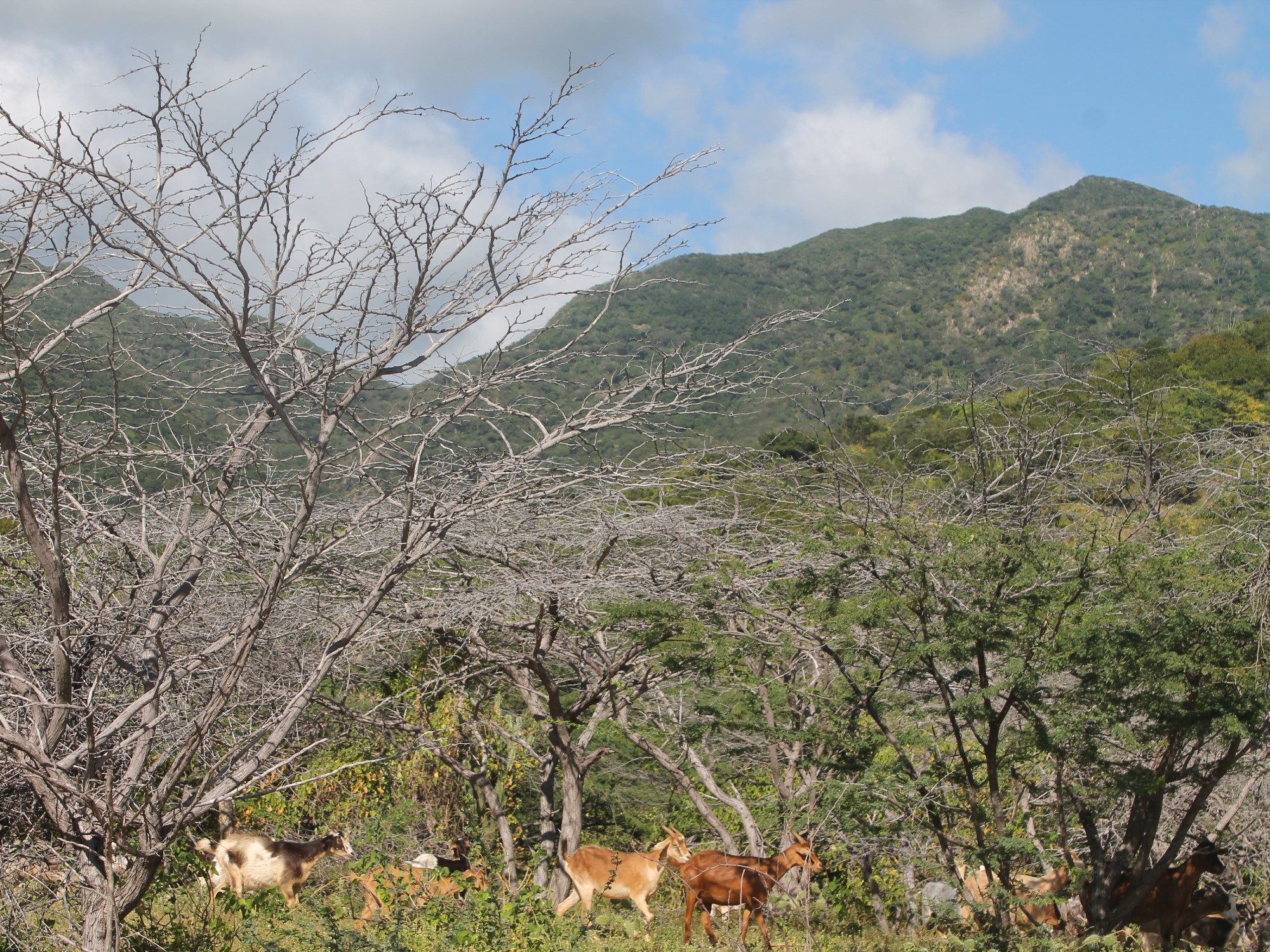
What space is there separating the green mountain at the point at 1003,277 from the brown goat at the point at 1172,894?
40.4 meters

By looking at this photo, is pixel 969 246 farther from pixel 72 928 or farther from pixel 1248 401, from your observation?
pixel 72 928

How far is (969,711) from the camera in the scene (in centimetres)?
607

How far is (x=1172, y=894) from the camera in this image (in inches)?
260

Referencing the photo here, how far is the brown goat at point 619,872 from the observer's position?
718 centimetres

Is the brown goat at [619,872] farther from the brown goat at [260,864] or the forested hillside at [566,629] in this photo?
the brown goat at [260,864]

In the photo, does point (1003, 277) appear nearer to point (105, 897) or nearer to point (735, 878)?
point (735, 878)

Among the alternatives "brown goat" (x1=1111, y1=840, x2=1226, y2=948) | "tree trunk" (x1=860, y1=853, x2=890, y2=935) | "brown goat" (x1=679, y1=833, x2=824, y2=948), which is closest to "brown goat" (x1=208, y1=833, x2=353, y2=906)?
"brown goat" (x1=679, y1=833, x2=824, y2=948)

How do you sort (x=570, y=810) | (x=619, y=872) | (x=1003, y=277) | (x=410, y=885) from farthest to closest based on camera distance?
(x=1003, y=277) < (x=570, y=810) < (x=619, y=872) < (x=410, y=885)

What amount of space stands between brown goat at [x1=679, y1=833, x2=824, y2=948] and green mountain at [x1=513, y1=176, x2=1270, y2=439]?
1600 inches

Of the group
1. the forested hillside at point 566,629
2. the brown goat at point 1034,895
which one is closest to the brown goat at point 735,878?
the forested hillside at point 566,629

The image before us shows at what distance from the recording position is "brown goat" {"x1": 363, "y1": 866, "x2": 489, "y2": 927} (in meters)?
6.10

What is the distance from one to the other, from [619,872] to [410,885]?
5.37ft

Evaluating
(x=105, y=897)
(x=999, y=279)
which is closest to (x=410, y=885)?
(x=105, y=897)

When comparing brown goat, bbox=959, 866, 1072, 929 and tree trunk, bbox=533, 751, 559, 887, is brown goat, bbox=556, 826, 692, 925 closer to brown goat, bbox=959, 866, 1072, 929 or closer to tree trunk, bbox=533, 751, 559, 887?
tree trunk, bbox=533, 751, 559, 887
